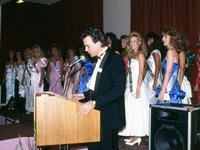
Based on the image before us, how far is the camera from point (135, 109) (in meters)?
3.78

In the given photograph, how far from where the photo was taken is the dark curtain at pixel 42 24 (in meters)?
8.86

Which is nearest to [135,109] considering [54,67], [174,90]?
[174,90]

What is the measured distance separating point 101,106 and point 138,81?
193cm

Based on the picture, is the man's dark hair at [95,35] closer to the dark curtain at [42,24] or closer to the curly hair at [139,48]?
the curly hair at [139,48]

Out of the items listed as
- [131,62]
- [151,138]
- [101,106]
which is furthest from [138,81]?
[101,106]

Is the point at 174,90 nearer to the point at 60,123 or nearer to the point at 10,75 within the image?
the point at 60,123

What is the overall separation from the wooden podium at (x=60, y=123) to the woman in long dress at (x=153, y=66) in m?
2.38

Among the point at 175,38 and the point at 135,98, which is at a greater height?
the point at 175,38

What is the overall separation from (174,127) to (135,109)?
150 centimetres

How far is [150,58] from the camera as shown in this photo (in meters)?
4.24

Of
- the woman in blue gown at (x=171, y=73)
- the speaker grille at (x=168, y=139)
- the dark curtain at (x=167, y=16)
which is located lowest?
the speaker grille at (x=168, y=139)

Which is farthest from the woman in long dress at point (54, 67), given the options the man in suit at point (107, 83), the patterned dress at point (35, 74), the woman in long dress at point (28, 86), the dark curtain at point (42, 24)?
the man in suit at point (107, 83)

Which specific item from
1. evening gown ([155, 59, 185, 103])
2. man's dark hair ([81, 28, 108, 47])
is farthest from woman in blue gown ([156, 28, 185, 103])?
man's dark hair ([81, 28, 108, 47])

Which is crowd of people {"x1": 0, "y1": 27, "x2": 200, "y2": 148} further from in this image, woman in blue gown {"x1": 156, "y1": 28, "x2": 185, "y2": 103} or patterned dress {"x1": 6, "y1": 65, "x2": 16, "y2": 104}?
patterned dress {"x1": 6, "y1": 65, "x2": 16, "y2": 104}
